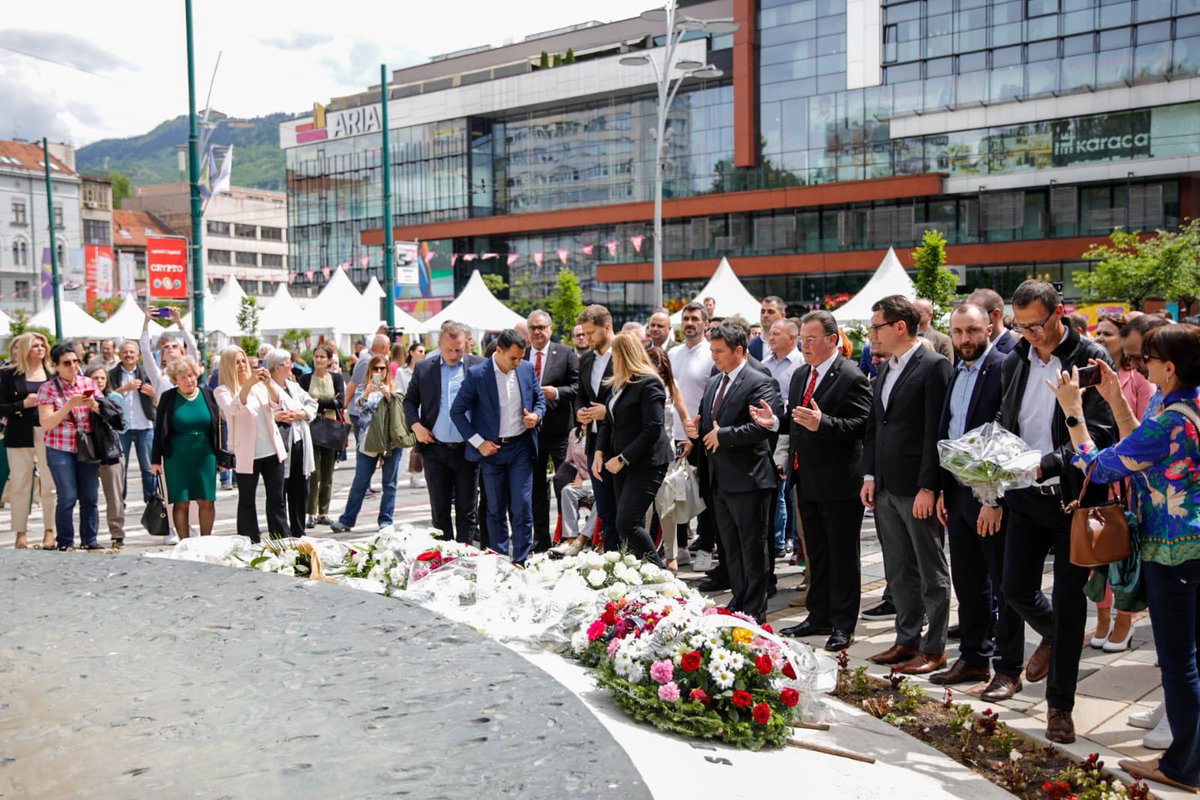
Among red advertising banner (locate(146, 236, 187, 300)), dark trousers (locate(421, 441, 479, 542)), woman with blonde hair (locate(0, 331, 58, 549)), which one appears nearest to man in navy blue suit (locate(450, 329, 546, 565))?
dark trousers (locate(421, 441, 479, 542))

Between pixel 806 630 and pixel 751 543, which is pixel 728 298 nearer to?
pixel 751 543

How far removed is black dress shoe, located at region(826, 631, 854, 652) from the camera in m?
6.69

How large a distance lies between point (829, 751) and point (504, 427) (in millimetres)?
5231

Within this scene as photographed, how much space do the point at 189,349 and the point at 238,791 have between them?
444 inches

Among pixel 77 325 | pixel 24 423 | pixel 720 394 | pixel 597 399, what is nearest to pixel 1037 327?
pixel 720 394

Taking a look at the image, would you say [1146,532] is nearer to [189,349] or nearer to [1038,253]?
[189,349]

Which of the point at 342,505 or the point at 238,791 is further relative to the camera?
the point at 342,505

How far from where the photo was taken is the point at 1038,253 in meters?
50.2

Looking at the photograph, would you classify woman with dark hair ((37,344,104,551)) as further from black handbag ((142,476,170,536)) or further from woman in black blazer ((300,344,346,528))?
woman in black blazer ((300,344,346,528))

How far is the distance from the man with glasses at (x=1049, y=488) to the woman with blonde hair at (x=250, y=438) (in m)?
6.65

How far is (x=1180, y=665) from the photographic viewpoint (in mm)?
4516

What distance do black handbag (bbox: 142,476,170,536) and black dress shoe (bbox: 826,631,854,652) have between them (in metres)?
6.46

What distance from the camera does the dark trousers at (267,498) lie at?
970cm

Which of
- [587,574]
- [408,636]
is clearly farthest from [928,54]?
[408,636]
